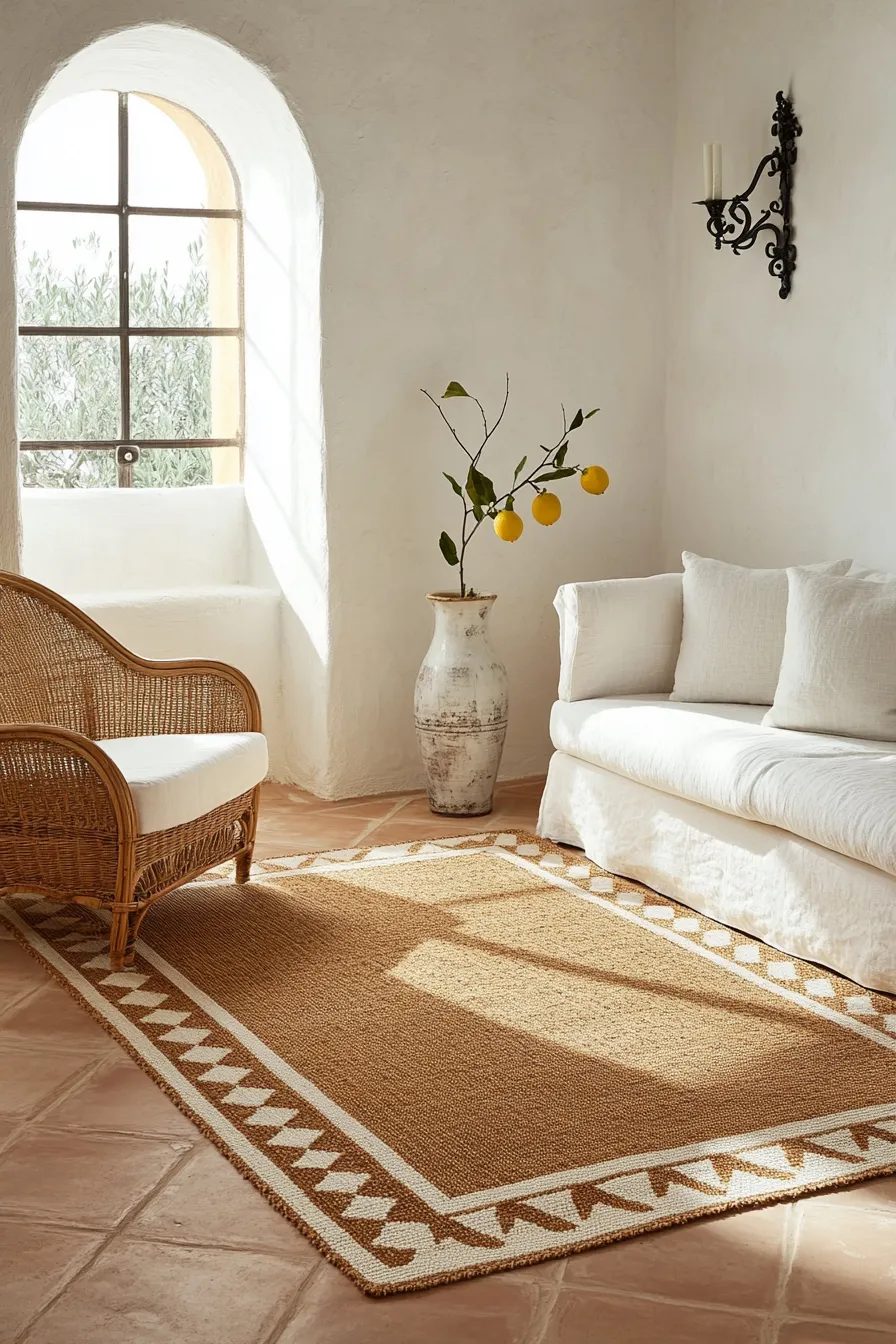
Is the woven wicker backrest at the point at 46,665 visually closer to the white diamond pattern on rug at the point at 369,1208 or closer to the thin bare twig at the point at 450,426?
the thin bare twig at the point at 450,426

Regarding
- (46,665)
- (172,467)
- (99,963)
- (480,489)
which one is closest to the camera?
(99,963)

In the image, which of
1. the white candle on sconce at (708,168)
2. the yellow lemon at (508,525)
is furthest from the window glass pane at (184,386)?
the white candle on sconce at (708,168)

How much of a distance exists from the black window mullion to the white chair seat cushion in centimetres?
162

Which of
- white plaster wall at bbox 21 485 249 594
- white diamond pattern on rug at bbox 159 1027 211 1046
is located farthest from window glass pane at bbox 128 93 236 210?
white diamond pattern on rug at bbox 159 1027 211 1046

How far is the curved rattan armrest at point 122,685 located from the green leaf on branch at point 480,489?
1.09 metres

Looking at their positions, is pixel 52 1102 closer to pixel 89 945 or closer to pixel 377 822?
pixel 89 945

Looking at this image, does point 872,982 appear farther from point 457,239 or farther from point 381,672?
point 457,239

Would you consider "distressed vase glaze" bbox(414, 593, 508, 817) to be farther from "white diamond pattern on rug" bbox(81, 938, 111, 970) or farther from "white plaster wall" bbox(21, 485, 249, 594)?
"white diamond pattern on rug" bbox(81, 938, 111, 970)

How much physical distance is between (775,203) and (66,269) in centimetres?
230

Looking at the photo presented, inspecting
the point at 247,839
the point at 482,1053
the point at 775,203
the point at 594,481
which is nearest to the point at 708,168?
the point at 775,203

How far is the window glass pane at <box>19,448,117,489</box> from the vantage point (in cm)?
493

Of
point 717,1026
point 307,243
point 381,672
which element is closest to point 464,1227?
point 717,1026

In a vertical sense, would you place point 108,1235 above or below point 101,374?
below

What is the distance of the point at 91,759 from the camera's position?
10.5 feet
